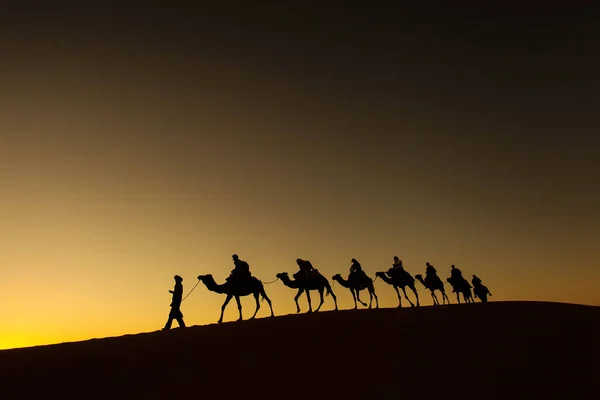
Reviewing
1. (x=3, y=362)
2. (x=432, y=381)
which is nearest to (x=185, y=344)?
(x=3, y=362)

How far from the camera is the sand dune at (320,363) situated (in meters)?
10.5

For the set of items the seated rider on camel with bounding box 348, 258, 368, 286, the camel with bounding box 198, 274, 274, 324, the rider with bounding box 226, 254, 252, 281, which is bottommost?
the camel with bounding box 198, 274, 274, 324

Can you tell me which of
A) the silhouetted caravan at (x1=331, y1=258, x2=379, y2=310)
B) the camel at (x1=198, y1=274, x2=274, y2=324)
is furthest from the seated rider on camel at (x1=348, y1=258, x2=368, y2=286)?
the camel at (x1=198, y1=274, x2=274, y2=324)

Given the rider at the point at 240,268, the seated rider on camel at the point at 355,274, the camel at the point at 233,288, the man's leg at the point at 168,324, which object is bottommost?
the man's leg at the point at 168,324

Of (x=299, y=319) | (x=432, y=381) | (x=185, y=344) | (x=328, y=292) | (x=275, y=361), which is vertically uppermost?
(x=328, y=292)

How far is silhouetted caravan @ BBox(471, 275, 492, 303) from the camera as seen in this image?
31.4 m

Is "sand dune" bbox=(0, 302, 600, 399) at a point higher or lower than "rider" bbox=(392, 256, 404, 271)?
lower

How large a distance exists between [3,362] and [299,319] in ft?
27.2

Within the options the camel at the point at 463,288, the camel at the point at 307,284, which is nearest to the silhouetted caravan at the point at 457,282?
the camel at the point at 463,288

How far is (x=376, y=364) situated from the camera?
11.9 meters

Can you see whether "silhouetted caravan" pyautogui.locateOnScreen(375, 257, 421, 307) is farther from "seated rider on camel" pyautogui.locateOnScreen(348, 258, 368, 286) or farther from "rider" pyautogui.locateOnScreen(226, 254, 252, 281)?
"rider" pyautogui.locateOnScreen(226, 254, 252, 281)

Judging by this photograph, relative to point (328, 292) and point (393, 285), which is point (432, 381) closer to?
point (328, 292)

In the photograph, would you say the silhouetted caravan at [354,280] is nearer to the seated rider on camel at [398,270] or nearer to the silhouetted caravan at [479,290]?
the seated rider on camel at [398,270]

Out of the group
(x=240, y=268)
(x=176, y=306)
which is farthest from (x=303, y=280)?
(x=176, y=306)
